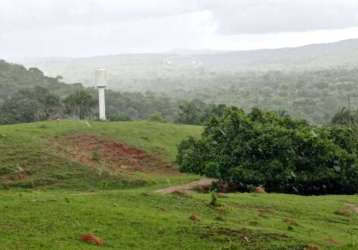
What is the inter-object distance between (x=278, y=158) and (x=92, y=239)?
15.8 metres

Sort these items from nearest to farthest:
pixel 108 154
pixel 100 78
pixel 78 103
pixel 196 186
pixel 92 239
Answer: pixel 92 239 < pixel 196 186 < pixel 108 154 < pixel 100 78 < pixel 78 103

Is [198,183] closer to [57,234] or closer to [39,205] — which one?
[39,205]

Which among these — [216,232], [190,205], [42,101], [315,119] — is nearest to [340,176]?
[190,205]

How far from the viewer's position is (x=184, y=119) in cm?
6612

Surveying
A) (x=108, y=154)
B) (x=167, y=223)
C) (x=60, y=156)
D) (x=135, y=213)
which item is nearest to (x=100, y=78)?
(x=108, y=154)

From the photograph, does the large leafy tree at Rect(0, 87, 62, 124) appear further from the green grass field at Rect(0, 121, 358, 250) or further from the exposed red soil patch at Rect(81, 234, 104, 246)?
the exposed red soil patch at Rect(81, 234, 104, 246)

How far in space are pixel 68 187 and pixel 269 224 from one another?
1355 cm

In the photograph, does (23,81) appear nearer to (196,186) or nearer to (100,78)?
(100,78)

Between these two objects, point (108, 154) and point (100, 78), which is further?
point (100, 78)

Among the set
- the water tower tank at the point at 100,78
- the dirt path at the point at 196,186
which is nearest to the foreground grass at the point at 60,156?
the dirt path at the point at 196,186

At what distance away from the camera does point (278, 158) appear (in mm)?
30906

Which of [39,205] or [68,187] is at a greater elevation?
[39,205]

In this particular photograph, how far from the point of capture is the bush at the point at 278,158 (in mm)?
30797

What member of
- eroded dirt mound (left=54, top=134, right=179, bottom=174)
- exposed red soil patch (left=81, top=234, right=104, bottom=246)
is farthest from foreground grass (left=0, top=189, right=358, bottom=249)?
eroded dirt mound (left=54, top=134, right=179, bottom=174)
